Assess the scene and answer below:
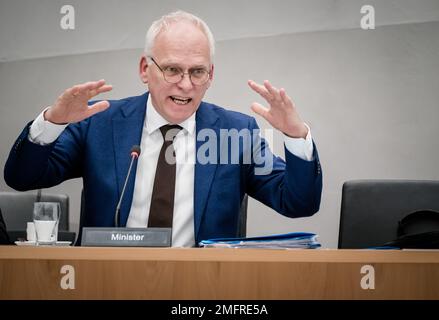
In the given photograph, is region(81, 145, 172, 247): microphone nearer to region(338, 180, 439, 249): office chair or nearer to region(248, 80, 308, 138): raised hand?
region(248, 80, 308, 138): raised hand

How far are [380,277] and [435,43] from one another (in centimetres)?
263

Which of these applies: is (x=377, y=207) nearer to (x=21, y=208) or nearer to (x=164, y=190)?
(x=164, y=190)

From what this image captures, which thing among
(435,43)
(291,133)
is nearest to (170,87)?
(291,133)

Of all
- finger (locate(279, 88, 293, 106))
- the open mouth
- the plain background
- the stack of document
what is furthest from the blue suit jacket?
the plain background

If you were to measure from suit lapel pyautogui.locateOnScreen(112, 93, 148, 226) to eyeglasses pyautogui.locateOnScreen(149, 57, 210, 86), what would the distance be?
0.49 feet

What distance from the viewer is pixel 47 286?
116 cm

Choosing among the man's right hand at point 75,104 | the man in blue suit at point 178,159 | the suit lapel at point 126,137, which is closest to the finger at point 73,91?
the man's right hand at point 75,104

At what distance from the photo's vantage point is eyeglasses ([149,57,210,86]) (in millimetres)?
2455

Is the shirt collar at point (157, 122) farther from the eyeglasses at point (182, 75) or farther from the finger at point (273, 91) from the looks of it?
the finger at point (273, 91)

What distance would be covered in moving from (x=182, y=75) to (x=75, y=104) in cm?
51

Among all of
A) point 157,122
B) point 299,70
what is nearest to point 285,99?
point 157,122

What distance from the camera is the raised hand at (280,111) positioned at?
203cm

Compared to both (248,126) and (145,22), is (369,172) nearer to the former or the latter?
(248,126)

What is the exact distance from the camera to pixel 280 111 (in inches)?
81.4
